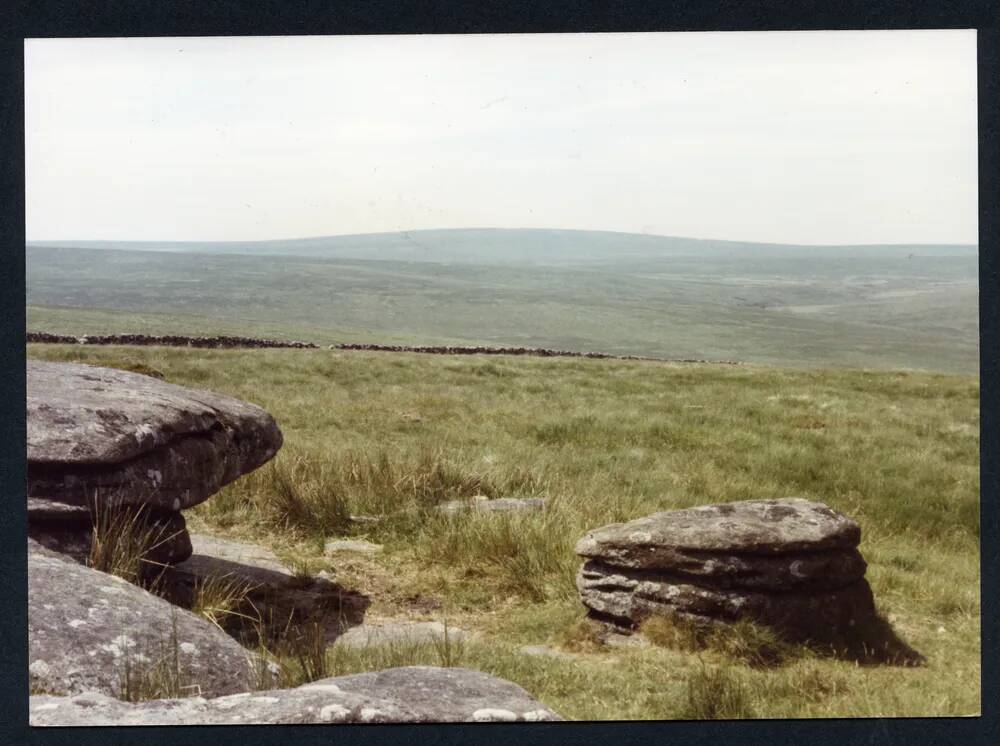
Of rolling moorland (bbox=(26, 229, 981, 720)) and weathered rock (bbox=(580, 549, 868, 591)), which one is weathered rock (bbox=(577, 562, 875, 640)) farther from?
rolling moorland (bbox=(26, 229, 981, 720))

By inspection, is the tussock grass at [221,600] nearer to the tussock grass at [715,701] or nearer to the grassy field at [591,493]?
the grassy field at [591,493]

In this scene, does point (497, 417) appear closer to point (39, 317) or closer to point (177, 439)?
point (177, 439)

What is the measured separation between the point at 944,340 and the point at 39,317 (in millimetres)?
15771

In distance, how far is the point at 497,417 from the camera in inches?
518

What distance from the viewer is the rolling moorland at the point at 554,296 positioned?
12836 mm

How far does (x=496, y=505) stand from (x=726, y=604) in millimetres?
3120

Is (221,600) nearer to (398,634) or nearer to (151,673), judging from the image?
(398,634)

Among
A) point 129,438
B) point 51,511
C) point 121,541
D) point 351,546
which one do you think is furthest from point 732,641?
point 51,511

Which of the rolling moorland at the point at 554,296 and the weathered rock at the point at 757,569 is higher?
the rolling moorland at the point at 554,296

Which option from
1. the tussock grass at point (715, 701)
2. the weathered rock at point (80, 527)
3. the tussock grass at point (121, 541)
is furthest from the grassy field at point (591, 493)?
the weathered rock at point (80, 527)

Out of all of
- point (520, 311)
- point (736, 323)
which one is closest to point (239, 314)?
point (520, 311)

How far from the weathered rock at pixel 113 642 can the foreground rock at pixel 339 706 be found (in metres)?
0.15

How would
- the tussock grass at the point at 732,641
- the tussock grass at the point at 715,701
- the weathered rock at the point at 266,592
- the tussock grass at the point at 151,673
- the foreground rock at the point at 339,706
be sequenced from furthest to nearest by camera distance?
the weathered rock at the point at 266,592 < the tussock grass at the point at 732,641 < the tussock grass at the point at 715,701 < the tussock grass at the point at 151,673 < the foreground rock at the point at 339,706

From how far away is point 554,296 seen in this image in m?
→ 41.5
